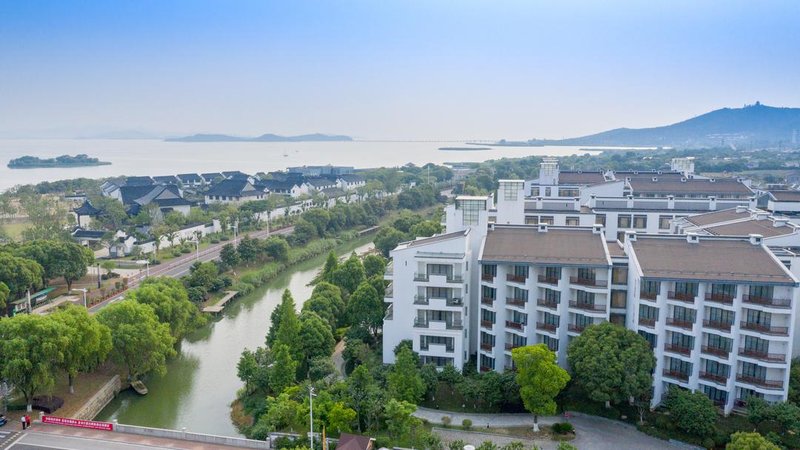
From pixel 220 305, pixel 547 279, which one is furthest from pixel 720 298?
pixel 220 305

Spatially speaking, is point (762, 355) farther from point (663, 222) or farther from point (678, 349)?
point (663, 222)

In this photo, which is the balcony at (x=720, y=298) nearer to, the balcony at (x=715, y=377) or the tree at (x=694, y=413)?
the balcony at (x=715, y=377)

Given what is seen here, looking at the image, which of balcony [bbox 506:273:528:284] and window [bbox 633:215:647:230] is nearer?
balcony [bbox 506:273:528:284]

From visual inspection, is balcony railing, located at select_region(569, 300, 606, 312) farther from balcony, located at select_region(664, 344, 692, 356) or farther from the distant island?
the distant island

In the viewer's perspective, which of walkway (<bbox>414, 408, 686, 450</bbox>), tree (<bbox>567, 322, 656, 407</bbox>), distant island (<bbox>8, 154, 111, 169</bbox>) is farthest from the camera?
distant island (<bbox>8, 154, 111, 169</bbox>)

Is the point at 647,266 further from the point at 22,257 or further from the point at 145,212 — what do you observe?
the point at 145,212

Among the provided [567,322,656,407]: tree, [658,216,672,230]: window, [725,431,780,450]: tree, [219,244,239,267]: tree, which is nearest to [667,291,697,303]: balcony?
[567,322,656,407]: tree
